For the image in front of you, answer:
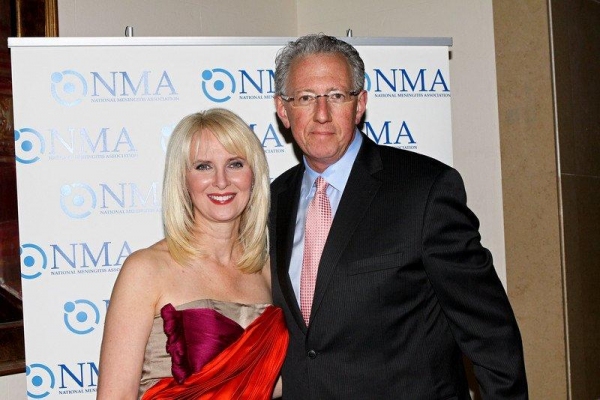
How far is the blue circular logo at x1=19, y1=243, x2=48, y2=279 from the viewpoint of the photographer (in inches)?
118

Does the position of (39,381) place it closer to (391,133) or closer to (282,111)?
(282,111)

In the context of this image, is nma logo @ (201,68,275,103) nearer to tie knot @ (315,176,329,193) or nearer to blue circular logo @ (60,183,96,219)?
blue circular logo @ (60,183,96,219)

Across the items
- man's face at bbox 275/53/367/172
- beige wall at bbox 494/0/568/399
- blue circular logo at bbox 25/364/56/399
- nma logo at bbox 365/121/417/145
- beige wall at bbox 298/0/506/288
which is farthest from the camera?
beige wall at bbox 298/0/506/288

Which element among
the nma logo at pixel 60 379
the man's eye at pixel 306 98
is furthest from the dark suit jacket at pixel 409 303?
the nma logo at pixel 60 379

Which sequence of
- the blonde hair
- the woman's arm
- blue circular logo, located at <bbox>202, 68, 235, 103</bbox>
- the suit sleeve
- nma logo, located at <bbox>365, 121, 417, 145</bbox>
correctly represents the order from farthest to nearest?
nma logo, located at <bbox>365, 121, 417, 145</bbox>, blue circular logo, located at <bbox>202, 68, 235, 103</bbox>, the blonde hair, the woman's arm, the suit sleeve

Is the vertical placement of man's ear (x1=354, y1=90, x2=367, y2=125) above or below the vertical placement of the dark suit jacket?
above

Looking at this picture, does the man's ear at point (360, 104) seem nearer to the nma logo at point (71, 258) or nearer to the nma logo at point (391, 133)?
the nma logo at point (391, 133)

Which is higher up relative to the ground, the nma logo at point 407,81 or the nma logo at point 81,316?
the nma logo at point 407,81

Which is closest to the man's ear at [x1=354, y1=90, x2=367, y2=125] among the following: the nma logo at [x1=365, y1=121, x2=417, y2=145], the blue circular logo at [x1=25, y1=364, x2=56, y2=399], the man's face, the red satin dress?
the man's face

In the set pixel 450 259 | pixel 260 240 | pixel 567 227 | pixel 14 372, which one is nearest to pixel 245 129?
pixel 260 240

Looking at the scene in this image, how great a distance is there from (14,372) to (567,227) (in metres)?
2.85

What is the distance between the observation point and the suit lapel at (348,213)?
88.2 inches

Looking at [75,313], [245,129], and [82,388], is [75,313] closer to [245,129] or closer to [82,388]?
[82,388]

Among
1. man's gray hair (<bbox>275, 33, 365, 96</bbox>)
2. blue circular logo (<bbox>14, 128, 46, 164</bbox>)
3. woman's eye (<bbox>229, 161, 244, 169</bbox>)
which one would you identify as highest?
man's gray hair (<bbox>275, 33, 365, 96</bbox>)
